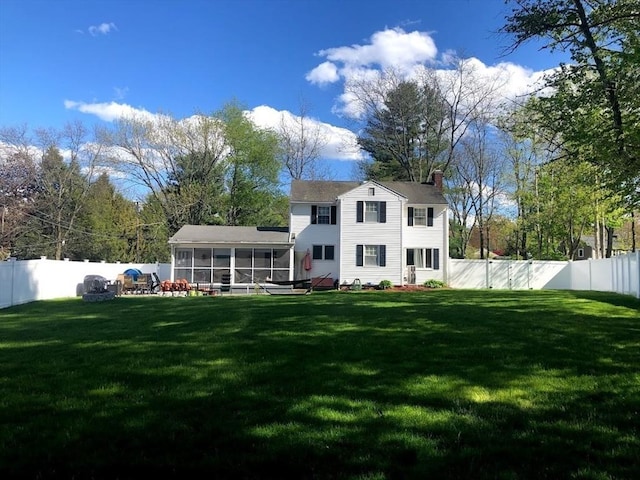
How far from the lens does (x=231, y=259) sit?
2859 cm

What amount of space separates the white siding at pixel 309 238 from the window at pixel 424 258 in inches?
175

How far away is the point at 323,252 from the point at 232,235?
5.53 metres

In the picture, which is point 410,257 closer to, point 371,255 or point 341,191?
point 371,255

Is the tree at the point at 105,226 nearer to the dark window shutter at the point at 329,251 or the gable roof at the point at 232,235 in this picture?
the gable roof at the point at 232,235

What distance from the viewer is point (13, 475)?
342 cm

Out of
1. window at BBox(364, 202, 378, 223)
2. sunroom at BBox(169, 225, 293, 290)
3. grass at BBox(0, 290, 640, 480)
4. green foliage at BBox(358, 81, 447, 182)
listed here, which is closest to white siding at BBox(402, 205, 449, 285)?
window at BBox(364, 202, 378, 223)

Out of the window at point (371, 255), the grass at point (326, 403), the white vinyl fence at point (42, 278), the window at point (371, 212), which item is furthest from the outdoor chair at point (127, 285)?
the grass at point (326, 403)

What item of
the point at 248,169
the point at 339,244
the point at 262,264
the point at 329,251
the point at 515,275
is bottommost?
the point at 515,275

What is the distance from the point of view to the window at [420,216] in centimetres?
2952

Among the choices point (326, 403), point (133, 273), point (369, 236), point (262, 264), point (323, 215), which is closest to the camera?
point (326, 403)

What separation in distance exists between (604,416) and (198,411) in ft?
12.4

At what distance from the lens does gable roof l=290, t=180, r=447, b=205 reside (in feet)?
96.4

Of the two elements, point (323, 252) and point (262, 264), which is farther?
point (323, 252)

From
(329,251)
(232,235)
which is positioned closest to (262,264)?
(232,235)
